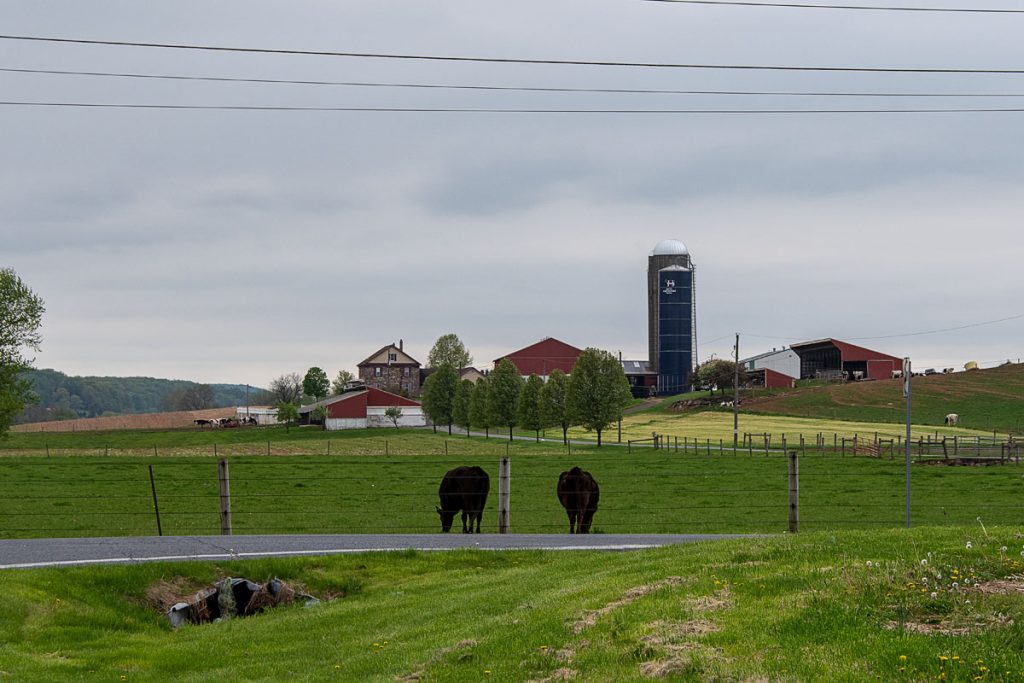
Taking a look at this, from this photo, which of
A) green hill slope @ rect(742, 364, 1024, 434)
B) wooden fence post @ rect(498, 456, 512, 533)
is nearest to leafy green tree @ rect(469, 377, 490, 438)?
green hill slope @ rect(742, 364, 1024, 434)

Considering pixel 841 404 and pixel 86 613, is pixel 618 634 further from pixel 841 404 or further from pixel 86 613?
pixel 841 404

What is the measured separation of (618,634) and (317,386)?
585 ft

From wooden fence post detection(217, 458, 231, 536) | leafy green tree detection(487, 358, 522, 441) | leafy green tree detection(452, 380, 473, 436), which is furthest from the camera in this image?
leafy green tree detection(452, 380, 473, 436)

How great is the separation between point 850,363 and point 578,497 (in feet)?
453

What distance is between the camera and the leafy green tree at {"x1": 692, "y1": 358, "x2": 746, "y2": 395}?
139 metres

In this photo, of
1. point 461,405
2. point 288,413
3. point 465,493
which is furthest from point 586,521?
point 288,413

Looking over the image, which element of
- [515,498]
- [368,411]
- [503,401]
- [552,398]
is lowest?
[515,498]

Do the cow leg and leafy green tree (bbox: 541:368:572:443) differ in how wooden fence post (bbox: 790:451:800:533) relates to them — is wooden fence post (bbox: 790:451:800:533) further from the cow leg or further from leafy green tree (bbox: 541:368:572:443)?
leafy green tree (bbox: 541:368:572:443)

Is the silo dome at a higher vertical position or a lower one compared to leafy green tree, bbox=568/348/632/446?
higher

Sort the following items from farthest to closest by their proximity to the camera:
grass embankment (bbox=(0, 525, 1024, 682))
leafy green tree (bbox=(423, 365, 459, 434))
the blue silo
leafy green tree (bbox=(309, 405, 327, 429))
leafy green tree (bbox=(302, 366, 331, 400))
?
leafy green tree (bbox=(302, 366, 331, 400)) < the blue silo < leafy green tree (bbox=(309, 405, 327, 429)) < leafy green tree (bbox=(423, 365, 459, 434)) < grass embankment (bbox=(0, 525, 1024, 682))

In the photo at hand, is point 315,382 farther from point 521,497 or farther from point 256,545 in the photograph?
point 256,545

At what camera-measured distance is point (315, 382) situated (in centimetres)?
18388

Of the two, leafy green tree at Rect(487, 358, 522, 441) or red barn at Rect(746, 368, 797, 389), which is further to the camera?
red barn at Rect(746, 368, 797, 389)

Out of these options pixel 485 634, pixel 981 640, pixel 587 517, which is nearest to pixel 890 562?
pixel 981 640
